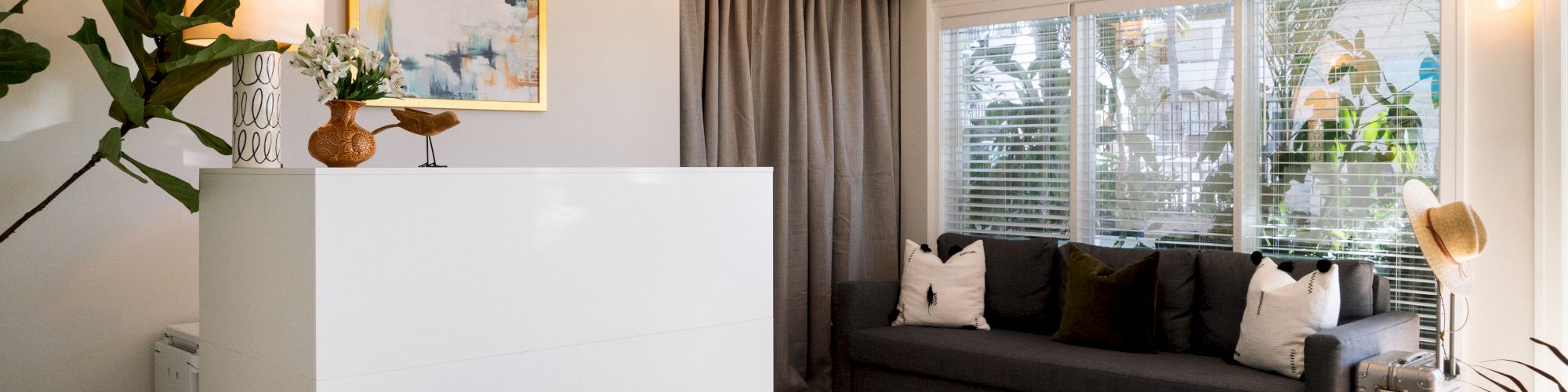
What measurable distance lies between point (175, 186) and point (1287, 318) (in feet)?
10.6

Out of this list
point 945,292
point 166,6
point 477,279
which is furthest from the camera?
point 945,292

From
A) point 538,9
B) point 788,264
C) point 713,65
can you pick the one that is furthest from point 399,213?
point 788,264

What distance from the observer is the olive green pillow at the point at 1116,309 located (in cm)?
377

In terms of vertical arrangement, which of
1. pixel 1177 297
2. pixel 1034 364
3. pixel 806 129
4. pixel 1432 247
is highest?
pixel 806 129

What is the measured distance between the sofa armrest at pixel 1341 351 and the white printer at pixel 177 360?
307 centimetres

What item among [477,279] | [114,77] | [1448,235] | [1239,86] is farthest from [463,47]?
[1448,235]

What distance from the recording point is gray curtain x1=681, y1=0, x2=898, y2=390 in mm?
4348

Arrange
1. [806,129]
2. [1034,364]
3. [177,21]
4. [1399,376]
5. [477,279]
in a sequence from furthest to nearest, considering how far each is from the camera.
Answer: [806,129] < [1034,364] < [1399,376] < [177,21] < [477,279]

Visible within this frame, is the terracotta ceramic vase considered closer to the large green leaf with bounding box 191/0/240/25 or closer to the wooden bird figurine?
the wooden bird figurine

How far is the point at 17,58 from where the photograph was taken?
6.90ft

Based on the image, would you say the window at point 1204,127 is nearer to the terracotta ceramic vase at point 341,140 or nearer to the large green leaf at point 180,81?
the terracotta ceramic vase at point 341,140

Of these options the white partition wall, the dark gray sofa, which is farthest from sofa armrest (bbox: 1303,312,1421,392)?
the white partition wall

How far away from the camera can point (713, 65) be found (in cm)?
431

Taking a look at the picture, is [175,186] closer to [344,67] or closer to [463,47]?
[344,67]
